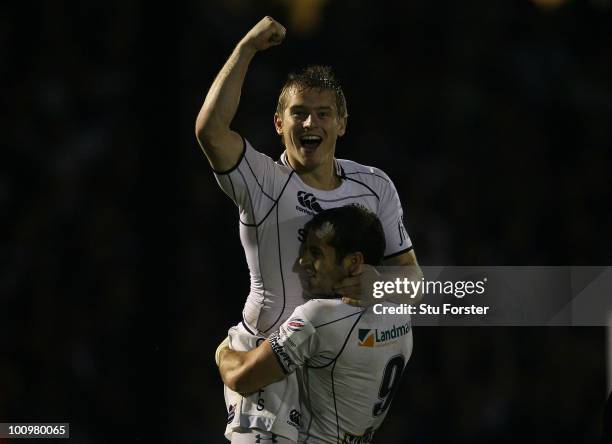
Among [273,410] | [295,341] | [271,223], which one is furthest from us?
[271,223]

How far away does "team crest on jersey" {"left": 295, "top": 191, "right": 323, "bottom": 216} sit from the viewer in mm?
3646

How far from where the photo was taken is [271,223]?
11.8ft

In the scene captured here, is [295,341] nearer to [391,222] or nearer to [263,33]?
[391,222]

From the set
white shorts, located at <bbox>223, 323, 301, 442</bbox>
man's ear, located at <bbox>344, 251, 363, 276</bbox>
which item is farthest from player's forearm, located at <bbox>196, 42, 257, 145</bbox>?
white shorts, located at <bbox>223, 323, 301, 442</bbox>

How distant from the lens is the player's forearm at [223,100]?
11.1ft

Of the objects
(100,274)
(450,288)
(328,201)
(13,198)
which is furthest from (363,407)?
(13,198)

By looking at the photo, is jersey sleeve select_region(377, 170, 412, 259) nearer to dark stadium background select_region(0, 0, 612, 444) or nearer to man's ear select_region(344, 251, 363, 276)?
man's ear select_region(344, 251, 363, 276)

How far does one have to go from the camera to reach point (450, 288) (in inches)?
187

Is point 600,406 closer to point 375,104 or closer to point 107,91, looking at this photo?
point 375,104

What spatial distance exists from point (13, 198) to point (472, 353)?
112 inches

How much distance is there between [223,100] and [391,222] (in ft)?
2.89

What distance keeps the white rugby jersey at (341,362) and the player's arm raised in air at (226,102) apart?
0.55 metres

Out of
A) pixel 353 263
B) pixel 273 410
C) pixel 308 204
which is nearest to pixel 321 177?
pixel 308 204

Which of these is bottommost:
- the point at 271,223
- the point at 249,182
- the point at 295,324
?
the point at 295,324
